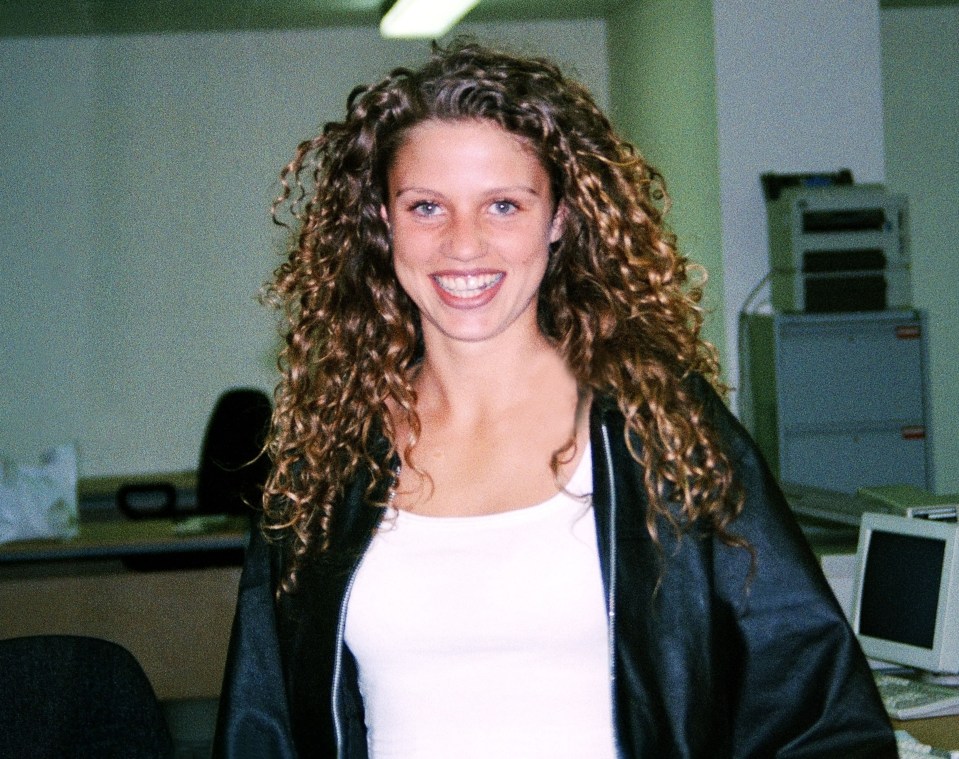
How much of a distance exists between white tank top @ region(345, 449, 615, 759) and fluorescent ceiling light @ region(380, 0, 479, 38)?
463cm

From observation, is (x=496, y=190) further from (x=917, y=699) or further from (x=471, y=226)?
(x=917, y=699)

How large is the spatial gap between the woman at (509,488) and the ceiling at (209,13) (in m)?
5.09

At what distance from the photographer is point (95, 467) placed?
730 centimetres

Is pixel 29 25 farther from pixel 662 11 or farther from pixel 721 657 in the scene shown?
pixel 721 657

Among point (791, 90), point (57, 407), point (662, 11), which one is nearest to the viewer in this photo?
point (791, 90)

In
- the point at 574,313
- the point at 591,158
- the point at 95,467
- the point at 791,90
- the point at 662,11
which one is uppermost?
the point at 662,11

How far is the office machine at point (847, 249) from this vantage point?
5.34m

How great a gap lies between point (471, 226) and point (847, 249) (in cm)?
402

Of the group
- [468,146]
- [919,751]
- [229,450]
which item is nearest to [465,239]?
[468,146]

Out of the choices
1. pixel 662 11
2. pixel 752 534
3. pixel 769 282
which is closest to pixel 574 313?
pixel 752 534

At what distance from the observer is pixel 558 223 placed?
1.75 meters

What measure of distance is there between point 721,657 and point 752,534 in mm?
144

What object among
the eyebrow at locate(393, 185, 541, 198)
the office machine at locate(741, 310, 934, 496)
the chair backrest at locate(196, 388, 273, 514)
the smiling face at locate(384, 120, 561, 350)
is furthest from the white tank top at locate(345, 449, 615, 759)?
the chair backrest at locate(196, 388, 273, 514)

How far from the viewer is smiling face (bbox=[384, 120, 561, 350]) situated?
161 cm
